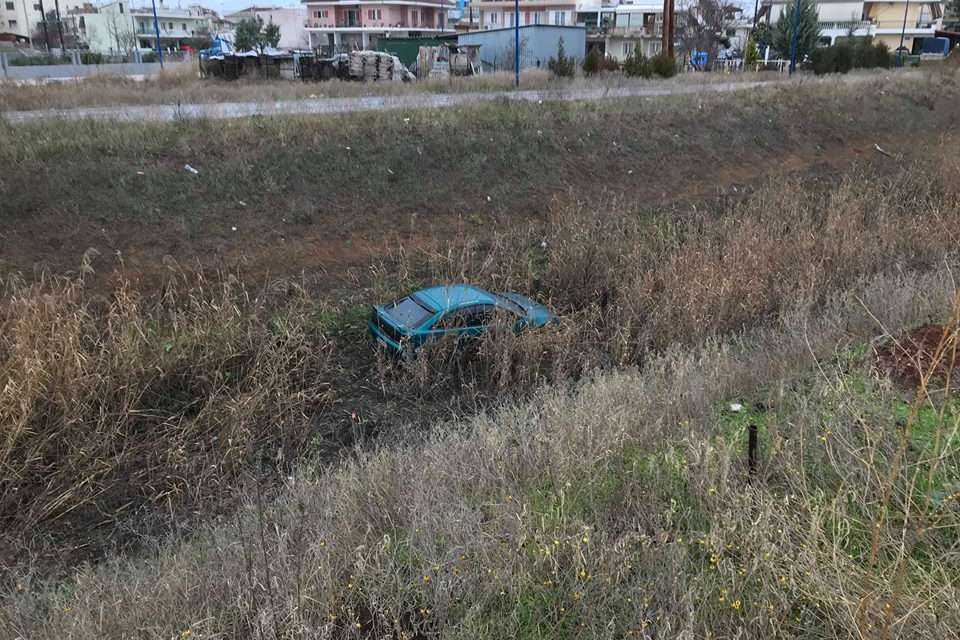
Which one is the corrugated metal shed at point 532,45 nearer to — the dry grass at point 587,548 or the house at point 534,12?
the dry grass at point 587,548

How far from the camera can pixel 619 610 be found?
11.0ft

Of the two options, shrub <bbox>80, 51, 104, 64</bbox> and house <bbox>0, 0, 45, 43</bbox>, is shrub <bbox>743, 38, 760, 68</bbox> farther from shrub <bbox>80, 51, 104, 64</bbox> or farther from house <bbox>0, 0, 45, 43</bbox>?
house <bbox>0, 0, 45, 43</bbox>

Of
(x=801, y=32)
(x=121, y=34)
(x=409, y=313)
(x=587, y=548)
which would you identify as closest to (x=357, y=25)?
(x=121, y=34)

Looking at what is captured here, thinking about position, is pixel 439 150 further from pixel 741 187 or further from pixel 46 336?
pixel 46 336

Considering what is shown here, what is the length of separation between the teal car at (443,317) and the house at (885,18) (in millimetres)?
64343

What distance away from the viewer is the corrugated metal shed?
104ft

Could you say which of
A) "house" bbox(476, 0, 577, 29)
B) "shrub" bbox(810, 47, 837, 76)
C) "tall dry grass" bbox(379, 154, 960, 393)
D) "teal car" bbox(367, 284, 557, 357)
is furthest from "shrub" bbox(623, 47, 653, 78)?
"house" bbox(476, 0, 577, 29)

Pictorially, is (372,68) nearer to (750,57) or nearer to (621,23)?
(750,57)

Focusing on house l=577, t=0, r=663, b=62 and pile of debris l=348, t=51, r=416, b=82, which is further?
house l=577, t=0, r=663, b=62

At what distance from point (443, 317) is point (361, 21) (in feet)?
209

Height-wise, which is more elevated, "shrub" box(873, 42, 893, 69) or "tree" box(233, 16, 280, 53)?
"tree" box(233, 16, 280, 53)

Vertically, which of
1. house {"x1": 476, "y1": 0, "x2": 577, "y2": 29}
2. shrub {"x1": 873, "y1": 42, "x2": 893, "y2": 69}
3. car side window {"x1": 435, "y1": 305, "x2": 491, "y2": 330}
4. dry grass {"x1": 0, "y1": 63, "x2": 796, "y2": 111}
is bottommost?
car side window {"x1": 435, "y1": 305, "x2": 491, "y2": 330}

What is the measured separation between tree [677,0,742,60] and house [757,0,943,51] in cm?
1810

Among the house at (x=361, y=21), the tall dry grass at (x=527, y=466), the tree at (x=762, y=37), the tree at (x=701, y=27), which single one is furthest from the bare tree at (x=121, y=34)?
the tall dry grass at (x=527, y=466)
